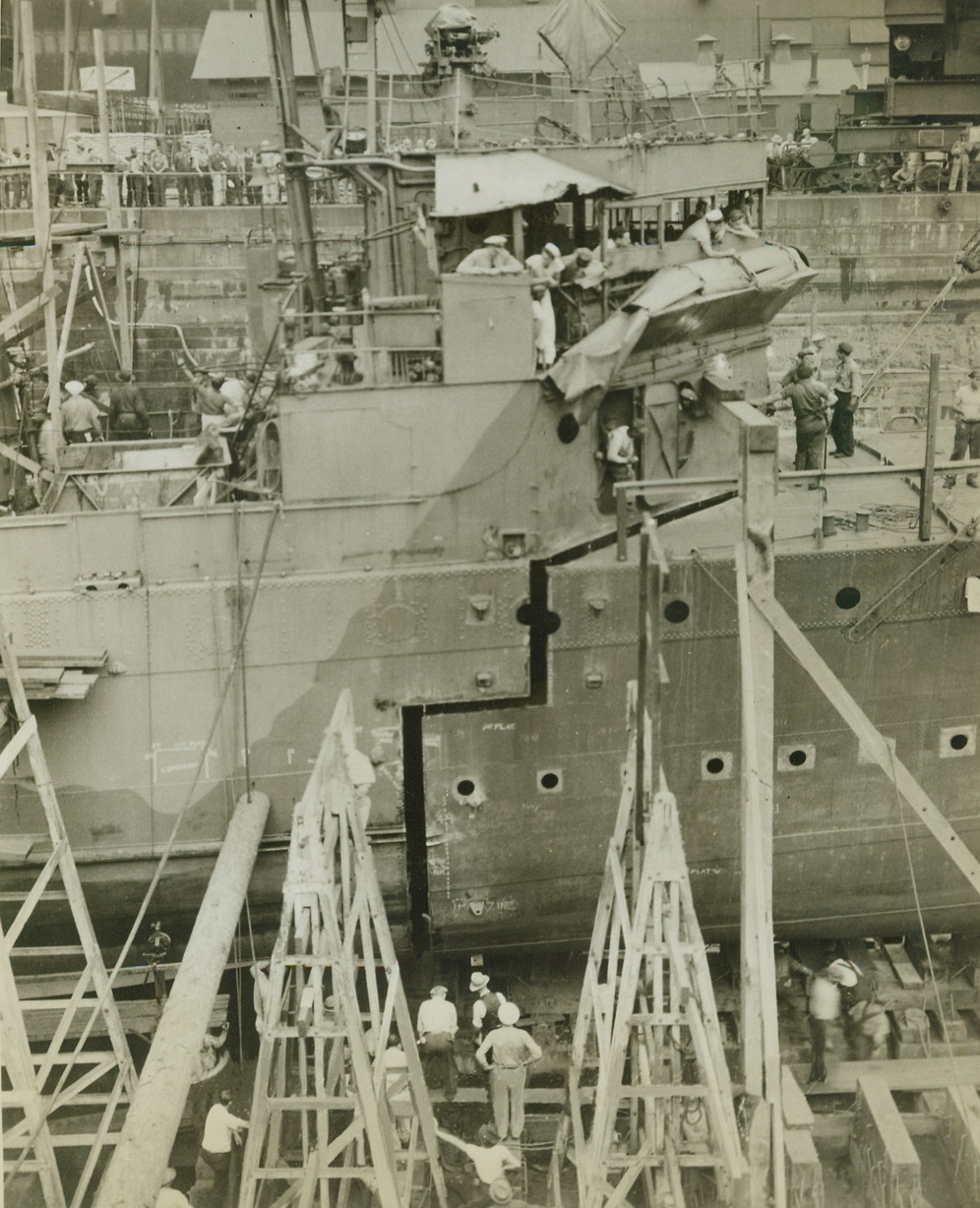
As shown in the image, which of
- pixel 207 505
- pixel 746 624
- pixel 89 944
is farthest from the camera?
pixel 207 505

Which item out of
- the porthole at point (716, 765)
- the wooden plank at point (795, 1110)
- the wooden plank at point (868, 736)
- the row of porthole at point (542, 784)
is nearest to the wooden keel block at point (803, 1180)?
the wooden plank at point (795, 1110)

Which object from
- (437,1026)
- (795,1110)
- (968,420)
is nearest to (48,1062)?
(437,1026)

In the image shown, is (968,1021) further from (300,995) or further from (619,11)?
(619,11)

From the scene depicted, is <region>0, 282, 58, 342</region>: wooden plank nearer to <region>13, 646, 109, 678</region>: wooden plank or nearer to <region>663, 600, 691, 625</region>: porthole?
<region>13, 646, 109, 678</region>: wooden plank

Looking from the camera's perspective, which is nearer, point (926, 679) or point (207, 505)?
point (207, 505)

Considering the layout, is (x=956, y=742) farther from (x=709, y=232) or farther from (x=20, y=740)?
(x=20, y=740)

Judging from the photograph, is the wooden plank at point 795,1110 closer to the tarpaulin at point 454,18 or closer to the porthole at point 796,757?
the porthole at point 796,757

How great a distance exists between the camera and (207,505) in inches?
525

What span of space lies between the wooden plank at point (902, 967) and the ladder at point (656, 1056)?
3970mm

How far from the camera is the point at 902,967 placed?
14617mm

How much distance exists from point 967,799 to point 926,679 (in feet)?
5.48

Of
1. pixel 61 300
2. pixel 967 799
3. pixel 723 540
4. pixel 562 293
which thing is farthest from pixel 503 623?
pixel 61 300

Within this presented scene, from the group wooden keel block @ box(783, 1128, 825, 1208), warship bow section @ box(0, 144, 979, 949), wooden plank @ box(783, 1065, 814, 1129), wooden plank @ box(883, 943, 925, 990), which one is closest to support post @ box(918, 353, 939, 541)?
warship bow section @ box(0, 144, 979, 949)

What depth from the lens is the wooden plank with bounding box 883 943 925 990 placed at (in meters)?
14.3
